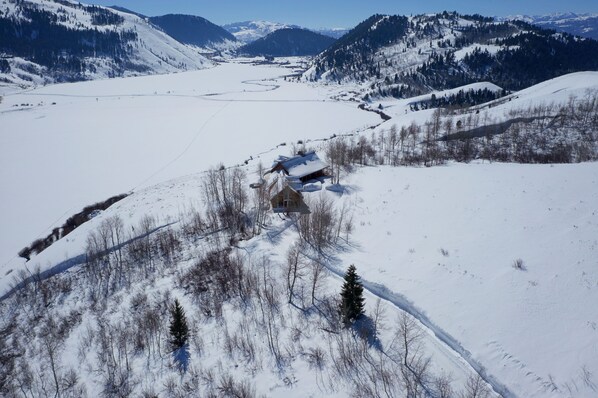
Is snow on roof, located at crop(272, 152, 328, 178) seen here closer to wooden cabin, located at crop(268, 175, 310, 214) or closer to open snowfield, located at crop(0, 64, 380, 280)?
wooden cabin, located at crop(268, 175, 310, 214)

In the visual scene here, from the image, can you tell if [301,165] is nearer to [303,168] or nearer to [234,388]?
[303,168]

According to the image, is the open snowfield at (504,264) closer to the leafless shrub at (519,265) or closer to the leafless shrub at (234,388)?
the leafless shrub at (519,265)

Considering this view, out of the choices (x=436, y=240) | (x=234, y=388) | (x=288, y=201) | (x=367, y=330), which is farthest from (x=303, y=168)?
(x=234, y=388)

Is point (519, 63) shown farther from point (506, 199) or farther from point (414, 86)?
point (506, 199)

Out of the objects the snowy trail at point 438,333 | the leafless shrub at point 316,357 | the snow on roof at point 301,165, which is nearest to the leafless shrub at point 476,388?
the snowy trail at point 438,333

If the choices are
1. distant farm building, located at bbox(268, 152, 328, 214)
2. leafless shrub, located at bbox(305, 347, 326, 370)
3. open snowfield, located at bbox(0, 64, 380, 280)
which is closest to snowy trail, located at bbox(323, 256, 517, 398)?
leafless shrub, located at bbox(305, 347, 326, 370)

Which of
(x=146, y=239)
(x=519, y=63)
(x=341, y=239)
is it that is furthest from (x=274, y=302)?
(x=519, y=63)

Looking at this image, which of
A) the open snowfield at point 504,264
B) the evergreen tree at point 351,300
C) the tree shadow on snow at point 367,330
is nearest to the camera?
the open snowfield at point 504,264
